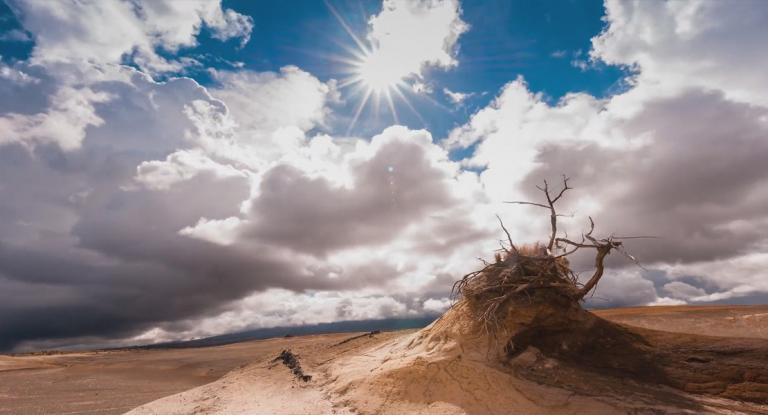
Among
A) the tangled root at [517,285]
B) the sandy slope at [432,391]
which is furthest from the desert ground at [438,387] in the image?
the tangled root at [517,285]

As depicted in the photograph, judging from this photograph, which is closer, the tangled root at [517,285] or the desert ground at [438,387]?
the desert ground at [438,387]

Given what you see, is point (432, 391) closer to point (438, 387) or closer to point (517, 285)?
point (438, 387)

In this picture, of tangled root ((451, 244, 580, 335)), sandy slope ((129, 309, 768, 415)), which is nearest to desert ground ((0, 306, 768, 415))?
sandy slope ((129, 309, 768, 415))

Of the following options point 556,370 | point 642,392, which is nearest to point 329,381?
point 556,370

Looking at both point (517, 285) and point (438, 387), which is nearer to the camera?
point (438, 387)

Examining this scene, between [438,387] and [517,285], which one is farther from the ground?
[517,285]

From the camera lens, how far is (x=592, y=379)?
7.87 metres

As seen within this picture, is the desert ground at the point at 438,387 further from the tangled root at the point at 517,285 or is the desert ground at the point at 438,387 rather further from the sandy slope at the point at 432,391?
the tangled root at the point at 517,285

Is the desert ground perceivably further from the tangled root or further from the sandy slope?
the tangled root

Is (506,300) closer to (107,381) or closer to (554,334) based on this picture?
(554,334)

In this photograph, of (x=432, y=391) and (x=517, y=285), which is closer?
(x=432, y=391)

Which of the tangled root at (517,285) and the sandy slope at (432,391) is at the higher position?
the tangled root at (517,285)

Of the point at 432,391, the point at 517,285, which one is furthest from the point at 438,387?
the point at 517,285

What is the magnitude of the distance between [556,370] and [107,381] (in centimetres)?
2030
